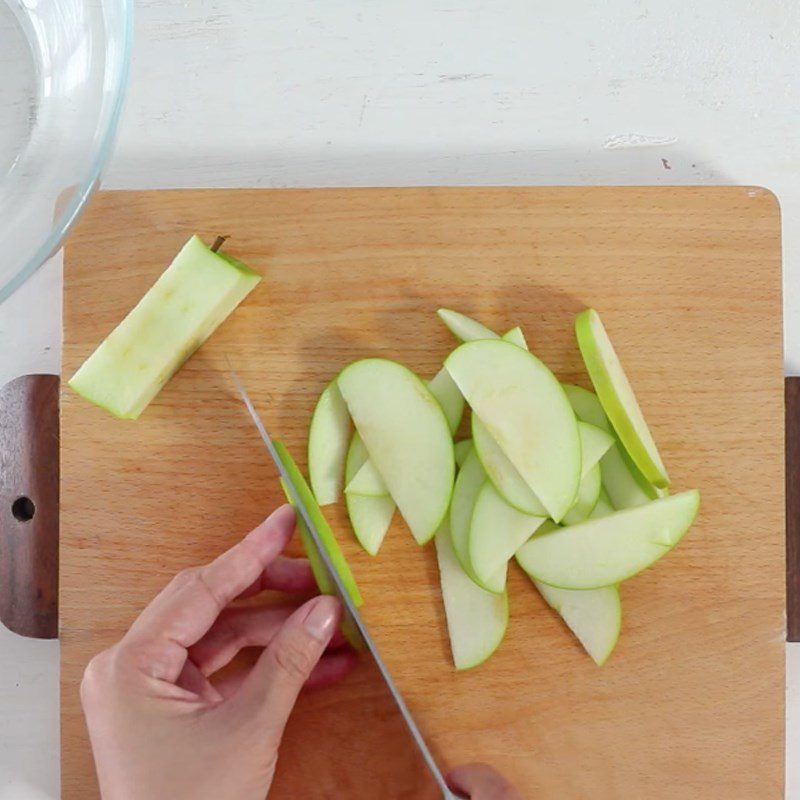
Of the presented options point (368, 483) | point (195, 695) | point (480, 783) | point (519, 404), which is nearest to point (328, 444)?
point (368, 483)

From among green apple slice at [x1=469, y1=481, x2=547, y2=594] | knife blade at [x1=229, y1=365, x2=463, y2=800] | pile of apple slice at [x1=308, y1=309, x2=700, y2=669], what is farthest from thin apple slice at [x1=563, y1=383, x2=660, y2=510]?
knife blade at [x1=229, y1=365, x2=463, y2=800]

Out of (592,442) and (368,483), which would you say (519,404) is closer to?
(592,442)

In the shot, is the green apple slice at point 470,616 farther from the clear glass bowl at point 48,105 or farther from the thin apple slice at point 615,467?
the clear glass bowl at point 48,105

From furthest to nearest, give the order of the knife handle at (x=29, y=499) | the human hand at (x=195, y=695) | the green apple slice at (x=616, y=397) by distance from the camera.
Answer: the knife handle at (x=29, y=499)
the green apple slice at (x=616, y=397)
the human hand at (x=195, y=695)

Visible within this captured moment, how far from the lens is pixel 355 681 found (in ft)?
4.76

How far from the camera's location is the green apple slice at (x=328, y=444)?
1424 millimetres

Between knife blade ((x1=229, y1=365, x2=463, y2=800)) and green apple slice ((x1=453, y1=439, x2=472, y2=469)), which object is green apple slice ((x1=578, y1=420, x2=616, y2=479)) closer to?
green apple slice ((x1=453, y1=439, x2=472, y2=469))

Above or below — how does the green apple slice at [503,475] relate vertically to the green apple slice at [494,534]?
above

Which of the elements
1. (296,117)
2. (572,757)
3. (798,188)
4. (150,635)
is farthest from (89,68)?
(572,757)

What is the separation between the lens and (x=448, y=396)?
1.42 meters

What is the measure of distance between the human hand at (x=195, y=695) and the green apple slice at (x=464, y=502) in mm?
200

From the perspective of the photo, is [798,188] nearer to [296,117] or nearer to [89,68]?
[296,117]

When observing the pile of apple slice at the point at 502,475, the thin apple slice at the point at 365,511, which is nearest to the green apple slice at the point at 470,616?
the pile of apple slice at the point at 502,475

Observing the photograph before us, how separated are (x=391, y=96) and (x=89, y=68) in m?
0.48
